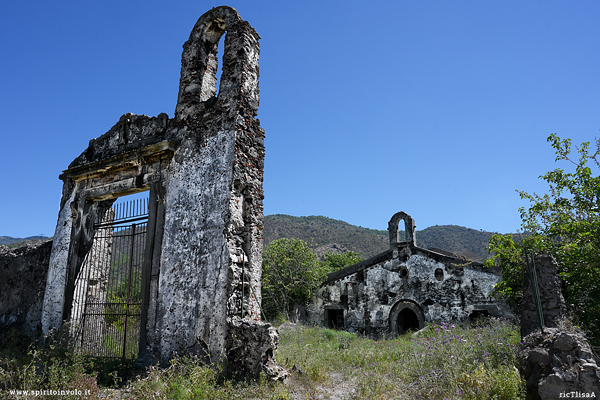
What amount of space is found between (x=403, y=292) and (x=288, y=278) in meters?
5.60

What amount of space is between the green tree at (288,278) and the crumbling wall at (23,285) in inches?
419

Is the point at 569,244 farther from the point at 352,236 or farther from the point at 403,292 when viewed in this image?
the point at 352,236

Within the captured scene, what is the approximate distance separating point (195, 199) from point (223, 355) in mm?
2841

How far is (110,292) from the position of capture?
817 cm

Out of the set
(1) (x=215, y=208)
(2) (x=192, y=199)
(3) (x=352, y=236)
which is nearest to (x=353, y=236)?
(3) (x=352, y=236)

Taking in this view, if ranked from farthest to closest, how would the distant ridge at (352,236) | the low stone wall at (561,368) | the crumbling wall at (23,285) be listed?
the distant ridge at (352,236), the crumbling wall at (23,285), the low stone wall at (561,368)

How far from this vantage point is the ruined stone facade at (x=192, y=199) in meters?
6.43

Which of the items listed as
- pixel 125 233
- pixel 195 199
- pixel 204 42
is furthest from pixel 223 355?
pixel 204 42

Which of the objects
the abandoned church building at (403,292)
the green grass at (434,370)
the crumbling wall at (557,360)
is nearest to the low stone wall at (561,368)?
the crumbling wall at (557,360)

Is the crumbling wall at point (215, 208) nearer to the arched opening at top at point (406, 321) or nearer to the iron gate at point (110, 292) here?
the iron gate at point (110, 292)

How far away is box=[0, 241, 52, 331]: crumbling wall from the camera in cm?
873

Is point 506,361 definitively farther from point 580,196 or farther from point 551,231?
point 580,196

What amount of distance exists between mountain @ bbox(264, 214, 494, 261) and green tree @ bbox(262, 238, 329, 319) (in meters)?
24.3

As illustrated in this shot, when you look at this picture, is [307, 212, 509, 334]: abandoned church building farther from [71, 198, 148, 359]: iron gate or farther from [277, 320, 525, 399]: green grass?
[71, 198, 148, 359]: iron gate
